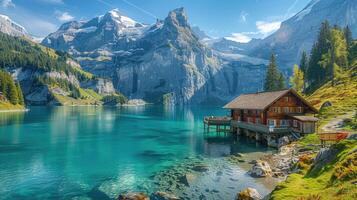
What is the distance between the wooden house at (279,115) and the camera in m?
62.2

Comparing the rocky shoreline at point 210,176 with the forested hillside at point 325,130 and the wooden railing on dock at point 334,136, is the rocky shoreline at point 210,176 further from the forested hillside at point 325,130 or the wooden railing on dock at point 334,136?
the wooden railing on dock at point 334,136

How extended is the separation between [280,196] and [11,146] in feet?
192

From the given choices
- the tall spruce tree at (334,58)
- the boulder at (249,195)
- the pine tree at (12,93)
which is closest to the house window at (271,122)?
the boulder at (249,195)

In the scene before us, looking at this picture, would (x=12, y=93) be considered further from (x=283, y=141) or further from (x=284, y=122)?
(x=283, y=141)

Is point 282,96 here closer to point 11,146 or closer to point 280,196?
point 280,196

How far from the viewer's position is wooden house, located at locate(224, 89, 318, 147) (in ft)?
204

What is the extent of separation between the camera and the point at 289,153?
49.4 m

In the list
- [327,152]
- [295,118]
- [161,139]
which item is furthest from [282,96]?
[327,152]

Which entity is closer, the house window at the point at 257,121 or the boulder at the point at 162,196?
the boulder at the point at 162,196

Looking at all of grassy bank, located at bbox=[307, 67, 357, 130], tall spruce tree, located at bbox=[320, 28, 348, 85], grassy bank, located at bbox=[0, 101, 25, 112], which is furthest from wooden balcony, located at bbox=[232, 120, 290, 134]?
grassy bank, located at bbox=[0, 101, 25, 112]

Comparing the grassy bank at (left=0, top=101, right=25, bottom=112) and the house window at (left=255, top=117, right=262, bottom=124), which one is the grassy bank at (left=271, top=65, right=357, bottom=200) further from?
the grassy bank at (left=0, top=101, right=25, bottom=112)

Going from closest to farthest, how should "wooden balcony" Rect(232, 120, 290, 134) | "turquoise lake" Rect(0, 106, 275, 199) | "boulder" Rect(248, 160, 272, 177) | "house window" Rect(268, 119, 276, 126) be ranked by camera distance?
"turquoise lake" Rect(0, 106, 275, 199)
"boulder" Rect(248, 160, 272, 177)
"wooden balcony" Rect(232, 120, 290, 134)
"house window" Rect(268, 119, 276, 126)

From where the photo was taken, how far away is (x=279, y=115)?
220 feet

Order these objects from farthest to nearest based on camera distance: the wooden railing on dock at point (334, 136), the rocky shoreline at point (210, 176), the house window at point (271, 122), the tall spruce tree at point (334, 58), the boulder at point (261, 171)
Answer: the tall spruce tree at point (334, 58), the house window at point (271, 122), the wooden railing on dock at point (334, 136), the boulder at point (261, 171), the rocky shoreline at point (210, 176)
